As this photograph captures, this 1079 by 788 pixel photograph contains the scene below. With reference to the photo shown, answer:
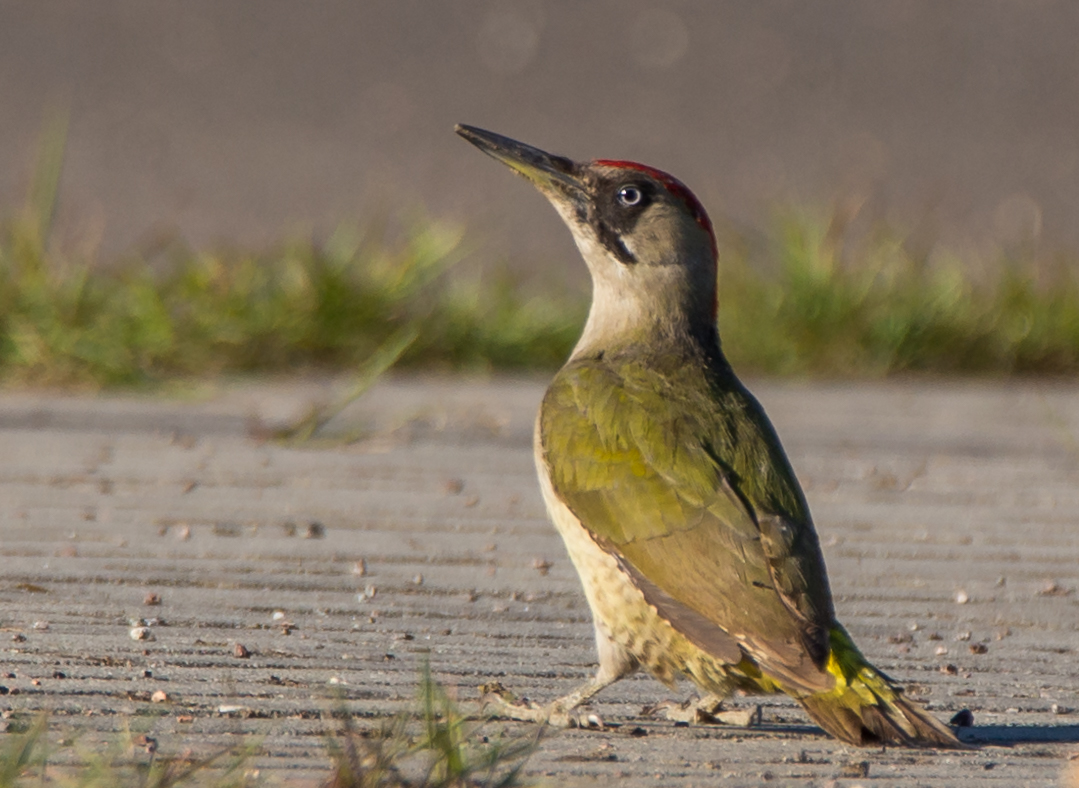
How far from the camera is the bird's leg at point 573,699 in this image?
13.2 ft

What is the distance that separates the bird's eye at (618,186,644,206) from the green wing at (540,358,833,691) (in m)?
0.57

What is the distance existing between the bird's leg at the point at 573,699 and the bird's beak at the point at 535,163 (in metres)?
1.57

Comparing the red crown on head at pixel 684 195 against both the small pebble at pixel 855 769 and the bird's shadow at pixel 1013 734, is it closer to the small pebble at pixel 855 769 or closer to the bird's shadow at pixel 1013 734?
the bird's shadow at pixel 1013 734

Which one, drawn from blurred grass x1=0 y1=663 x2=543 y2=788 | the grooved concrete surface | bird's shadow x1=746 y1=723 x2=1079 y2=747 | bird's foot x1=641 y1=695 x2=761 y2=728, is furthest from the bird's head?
blurred grass x1=0 y1=663 x2=543 y2=788

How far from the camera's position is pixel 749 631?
3.80 m

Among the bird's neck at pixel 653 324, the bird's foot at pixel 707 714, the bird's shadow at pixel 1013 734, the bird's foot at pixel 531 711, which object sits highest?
the bird's neck at pixel 653 324

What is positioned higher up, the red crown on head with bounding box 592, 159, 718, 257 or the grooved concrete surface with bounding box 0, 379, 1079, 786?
the red crown on head with bounding box 592, 159, 718, 257

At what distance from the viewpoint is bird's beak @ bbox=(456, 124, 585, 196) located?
5.27 m

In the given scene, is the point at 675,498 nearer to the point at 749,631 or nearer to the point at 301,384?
the point at 749,631

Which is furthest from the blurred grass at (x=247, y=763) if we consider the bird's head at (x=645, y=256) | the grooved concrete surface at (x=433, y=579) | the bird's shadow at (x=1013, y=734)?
the bird's head at (x=645, y=256)

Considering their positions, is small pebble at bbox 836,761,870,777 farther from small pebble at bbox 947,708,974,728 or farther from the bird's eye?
the bird's eye

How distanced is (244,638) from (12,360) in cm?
445

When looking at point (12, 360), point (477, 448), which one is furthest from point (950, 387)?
point (12, 360)

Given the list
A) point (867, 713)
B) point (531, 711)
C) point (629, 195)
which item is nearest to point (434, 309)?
point (629, 195)
